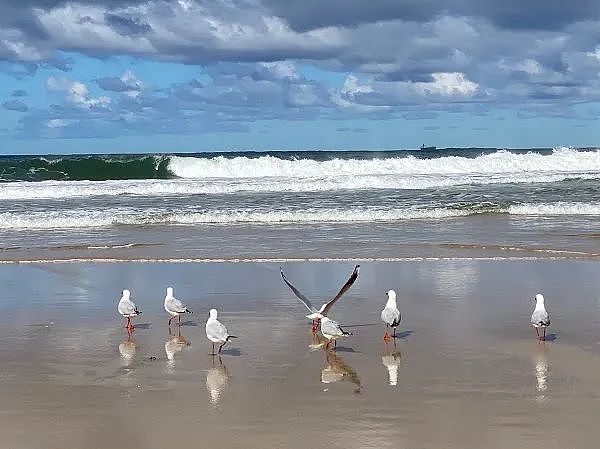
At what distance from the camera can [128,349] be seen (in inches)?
347

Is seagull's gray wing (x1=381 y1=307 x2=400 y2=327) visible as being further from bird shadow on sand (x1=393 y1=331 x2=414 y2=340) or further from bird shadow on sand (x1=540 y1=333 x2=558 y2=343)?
bird shadow on sand (x1=540 y1=333 x2=558 y2=343)

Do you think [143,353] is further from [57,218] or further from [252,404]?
[57,218]

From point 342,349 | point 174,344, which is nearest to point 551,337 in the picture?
point 342,349

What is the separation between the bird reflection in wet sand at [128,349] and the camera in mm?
8398

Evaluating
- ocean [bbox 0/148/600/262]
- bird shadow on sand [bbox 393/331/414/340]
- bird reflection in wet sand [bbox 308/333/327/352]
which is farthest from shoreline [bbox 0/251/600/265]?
bird reflection in wet sand [bbox 308/333/327/352]

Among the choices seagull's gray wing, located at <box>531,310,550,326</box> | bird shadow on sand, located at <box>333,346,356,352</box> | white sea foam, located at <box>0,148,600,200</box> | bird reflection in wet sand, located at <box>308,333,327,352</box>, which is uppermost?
white sea foam, located at <box>0,148,600,200</box>

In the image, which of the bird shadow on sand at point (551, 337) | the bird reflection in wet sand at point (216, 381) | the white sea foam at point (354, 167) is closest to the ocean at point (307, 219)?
the bird shadow on sand at point (551, 337)

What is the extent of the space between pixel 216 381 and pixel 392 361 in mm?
1828

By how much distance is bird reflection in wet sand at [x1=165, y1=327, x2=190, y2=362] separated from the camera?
Answer: 858cm

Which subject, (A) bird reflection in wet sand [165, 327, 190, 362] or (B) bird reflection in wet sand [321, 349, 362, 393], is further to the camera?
(A) bird reflection in wet sand [165, 327, 190, 362]

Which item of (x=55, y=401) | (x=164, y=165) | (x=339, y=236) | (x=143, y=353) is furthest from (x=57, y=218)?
(x=164, y=165)

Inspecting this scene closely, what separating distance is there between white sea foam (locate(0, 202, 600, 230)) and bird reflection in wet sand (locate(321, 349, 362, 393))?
→ 14.9 m

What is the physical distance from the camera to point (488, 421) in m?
6.13

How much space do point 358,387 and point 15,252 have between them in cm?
1270
